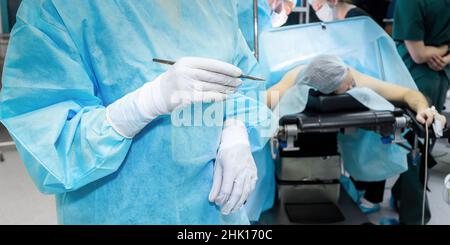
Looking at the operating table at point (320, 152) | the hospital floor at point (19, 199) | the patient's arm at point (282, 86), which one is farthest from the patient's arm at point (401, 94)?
the hospital floor at point (19, 199)

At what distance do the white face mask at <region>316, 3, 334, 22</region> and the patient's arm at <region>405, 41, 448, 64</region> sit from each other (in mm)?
236

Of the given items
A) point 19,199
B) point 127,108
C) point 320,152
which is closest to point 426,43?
point 320,152

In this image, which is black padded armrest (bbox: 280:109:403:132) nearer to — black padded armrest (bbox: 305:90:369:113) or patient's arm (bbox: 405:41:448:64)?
black padded armrest (bbox: 305:90:369:113)

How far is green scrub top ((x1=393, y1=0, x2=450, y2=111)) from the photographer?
98 cm

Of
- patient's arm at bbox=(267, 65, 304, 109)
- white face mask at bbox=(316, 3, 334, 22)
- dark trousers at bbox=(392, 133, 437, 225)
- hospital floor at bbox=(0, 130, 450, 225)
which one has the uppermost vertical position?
white face mask at bbox=(316, 3, 334, 22)

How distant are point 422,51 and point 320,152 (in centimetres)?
52

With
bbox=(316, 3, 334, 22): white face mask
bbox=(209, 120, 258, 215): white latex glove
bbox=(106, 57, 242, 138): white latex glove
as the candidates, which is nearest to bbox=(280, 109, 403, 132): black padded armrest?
bbox=(316, 3, 334, 22): white face mask

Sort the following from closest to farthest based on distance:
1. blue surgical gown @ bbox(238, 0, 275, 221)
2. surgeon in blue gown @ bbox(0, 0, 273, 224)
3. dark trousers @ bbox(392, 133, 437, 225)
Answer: surgeon in blue gown @ bbox(0, 0, 273, 224)
blue surgical gown @ bbox(238, 0, 275, 221)
dark trousers @ bbox(392, 133, 437, 225)

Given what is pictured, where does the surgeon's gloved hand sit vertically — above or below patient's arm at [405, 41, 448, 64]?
above

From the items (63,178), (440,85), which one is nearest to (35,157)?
(63,178)

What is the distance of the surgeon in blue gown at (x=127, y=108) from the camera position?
2.00ft

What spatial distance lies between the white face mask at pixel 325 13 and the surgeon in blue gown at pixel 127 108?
17.3 inches
